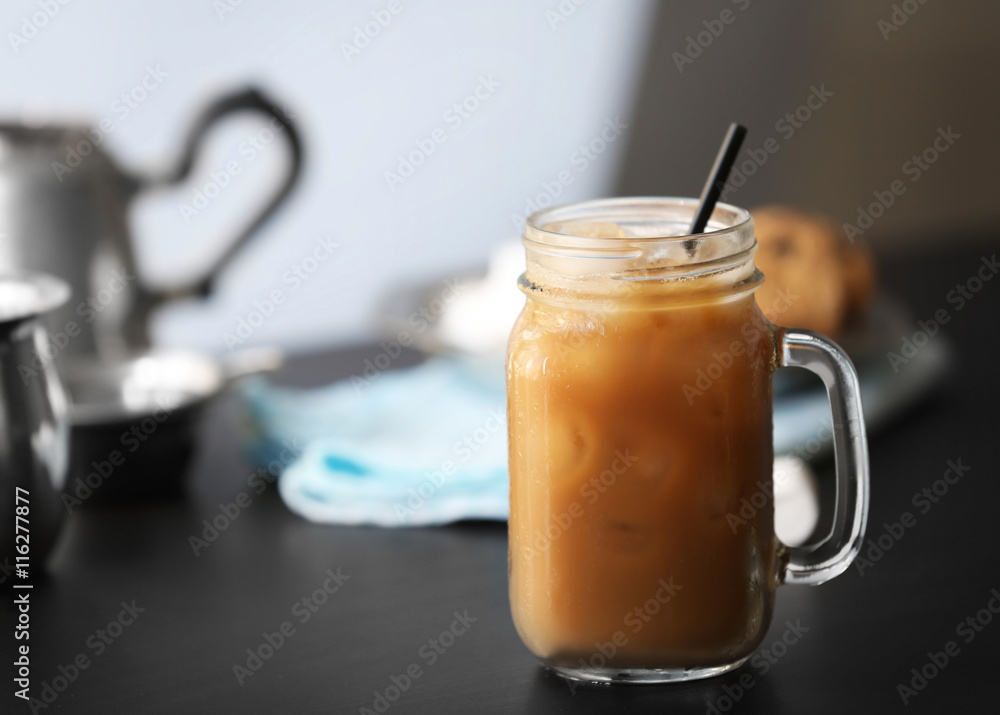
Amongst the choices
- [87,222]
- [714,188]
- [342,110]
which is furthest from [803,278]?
[342,110]

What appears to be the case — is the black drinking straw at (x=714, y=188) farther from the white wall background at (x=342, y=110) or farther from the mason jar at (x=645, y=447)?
the white wall background at (x=342, y=110)

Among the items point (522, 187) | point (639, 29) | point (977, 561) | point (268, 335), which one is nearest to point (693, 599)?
point (977, 561)

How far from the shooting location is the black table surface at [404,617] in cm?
72

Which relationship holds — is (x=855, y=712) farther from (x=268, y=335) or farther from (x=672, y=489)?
(x=268, y=335)

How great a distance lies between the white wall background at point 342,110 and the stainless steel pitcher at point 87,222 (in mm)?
406

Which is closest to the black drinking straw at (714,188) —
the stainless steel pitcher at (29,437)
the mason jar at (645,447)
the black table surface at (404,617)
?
the mason jar at (645,447)

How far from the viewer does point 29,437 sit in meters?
0.87

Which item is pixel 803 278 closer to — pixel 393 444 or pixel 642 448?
pixel 393 444

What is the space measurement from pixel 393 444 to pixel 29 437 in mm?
365

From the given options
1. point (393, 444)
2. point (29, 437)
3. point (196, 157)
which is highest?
point (196, 157)

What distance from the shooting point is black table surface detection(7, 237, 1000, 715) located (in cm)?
72

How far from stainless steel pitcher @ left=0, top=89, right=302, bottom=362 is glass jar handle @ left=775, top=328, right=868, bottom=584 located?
1.98ft

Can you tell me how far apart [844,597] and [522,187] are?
1587mm

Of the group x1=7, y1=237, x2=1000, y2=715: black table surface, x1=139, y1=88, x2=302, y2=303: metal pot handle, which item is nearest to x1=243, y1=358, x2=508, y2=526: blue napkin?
x1=7, y1=237, x2=1000, y2=715: black table surface
